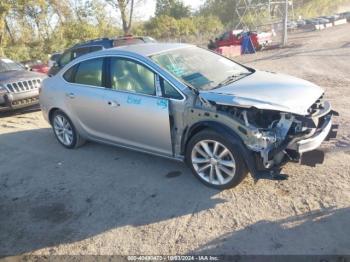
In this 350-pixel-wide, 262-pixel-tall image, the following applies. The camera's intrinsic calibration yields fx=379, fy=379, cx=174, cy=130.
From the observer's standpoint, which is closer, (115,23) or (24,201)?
(24,201)

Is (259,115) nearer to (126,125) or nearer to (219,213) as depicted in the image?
(219,213)

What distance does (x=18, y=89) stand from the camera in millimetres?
9312

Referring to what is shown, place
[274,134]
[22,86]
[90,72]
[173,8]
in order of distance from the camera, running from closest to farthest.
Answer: [274,134]
[90,72]
[22,86]
[173,8]

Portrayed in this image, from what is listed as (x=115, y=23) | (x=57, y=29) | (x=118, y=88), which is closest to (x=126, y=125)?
(x=118, y=88)

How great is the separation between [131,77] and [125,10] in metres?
34.8

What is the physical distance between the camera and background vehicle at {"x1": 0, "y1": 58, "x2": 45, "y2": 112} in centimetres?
910

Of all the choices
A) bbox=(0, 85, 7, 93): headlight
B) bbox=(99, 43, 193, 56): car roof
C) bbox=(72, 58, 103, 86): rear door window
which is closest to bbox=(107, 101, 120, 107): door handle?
bbox=(72, 58, 103, 86): rear door window

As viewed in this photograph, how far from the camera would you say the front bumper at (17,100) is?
9.05 meters

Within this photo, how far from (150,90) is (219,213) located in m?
1.80

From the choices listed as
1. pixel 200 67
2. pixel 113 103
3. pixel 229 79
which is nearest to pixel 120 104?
pixel 113 103

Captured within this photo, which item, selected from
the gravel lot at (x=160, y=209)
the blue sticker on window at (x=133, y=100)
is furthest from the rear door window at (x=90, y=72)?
the gravel lot at (x=160, y=209)

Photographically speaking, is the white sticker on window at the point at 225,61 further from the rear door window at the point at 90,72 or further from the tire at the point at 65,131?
the tire at the point at 65,131

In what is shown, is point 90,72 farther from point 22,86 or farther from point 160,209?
point 22,86

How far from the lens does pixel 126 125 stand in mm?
5195
